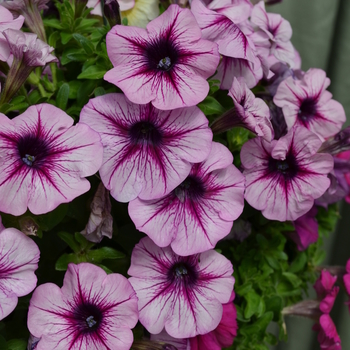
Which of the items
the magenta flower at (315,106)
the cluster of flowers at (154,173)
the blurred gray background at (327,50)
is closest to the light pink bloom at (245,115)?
the cluster of flowers at (154,173)

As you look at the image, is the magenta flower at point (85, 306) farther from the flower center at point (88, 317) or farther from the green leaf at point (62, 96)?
the green leaf at point (62, 96)

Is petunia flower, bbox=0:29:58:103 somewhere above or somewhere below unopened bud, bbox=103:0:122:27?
below

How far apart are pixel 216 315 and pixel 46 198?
0.24m

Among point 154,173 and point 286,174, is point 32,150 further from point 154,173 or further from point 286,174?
point 286,174

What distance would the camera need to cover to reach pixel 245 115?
50 centimetres

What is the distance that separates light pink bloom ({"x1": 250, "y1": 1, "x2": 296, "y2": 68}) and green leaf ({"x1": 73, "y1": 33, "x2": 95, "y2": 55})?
0.23 m

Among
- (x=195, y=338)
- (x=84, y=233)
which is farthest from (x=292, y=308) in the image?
(x=84, y=233)

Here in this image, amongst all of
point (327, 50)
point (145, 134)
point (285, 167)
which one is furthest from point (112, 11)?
point (327, 50)

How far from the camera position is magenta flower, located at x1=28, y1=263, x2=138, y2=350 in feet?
1.50

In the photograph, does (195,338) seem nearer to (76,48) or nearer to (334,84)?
(76,48)

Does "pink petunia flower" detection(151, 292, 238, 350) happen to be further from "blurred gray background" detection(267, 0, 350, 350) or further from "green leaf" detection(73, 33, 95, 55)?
"blurred gray background" detection(267, 0, 350, 350)

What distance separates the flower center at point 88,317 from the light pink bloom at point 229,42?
12.2 inches

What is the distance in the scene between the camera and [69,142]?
0.45 m

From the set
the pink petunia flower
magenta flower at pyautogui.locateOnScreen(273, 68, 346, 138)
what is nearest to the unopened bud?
magenta flower at pyautogui.locateOnScreen(273, 68, 346, 138)
